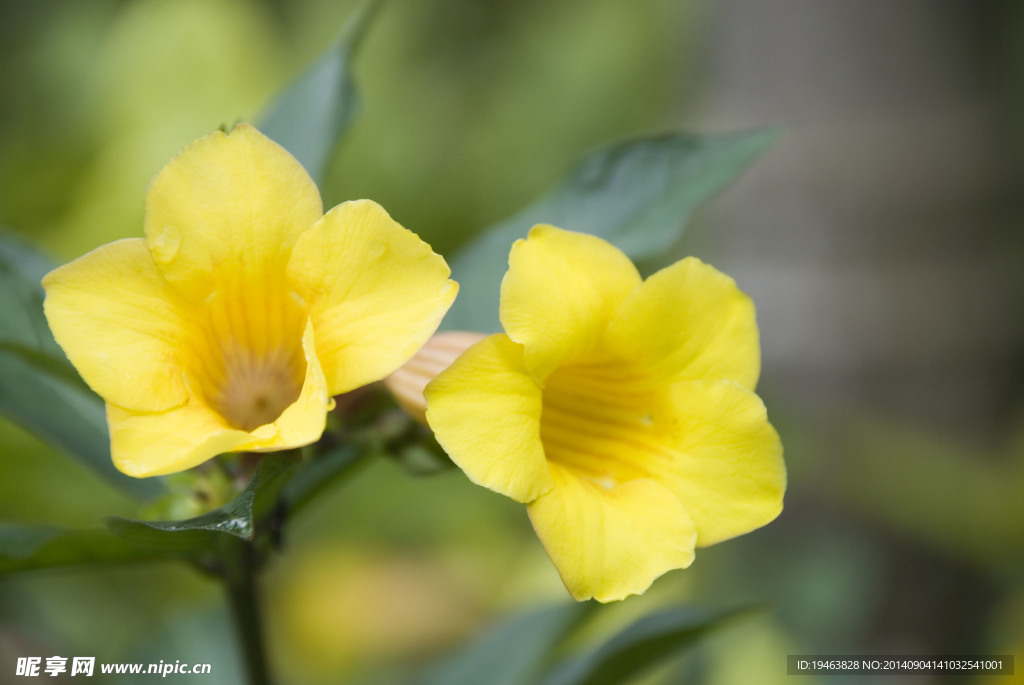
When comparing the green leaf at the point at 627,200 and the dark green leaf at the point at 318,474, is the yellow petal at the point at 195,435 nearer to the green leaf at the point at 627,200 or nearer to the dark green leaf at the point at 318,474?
the dark green leaf at the point at 318,474

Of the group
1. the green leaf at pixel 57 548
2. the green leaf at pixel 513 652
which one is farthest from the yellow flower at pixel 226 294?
the green leaf at pixel 513 652

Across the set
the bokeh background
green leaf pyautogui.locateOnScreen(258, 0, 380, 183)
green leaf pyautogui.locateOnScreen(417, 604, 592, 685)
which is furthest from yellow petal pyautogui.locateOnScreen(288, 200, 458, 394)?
the bokeh background

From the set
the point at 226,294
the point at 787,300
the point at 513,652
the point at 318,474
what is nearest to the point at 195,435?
the point at 226,294

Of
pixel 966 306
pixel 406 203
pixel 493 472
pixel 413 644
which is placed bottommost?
pixel 413 644

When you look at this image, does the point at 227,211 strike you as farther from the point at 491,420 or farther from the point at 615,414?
the point at 615,414

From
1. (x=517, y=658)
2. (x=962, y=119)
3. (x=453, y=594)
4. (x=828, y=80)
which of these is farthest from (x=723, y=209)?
(x=517, y=658)

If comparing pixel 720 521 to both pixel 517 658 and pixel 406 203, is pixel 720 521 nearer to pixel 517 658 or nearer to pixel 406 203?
pixel 517 658

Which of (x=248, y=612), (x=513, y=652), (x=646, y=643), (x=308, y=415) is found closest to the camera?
(x=308, y=415)
